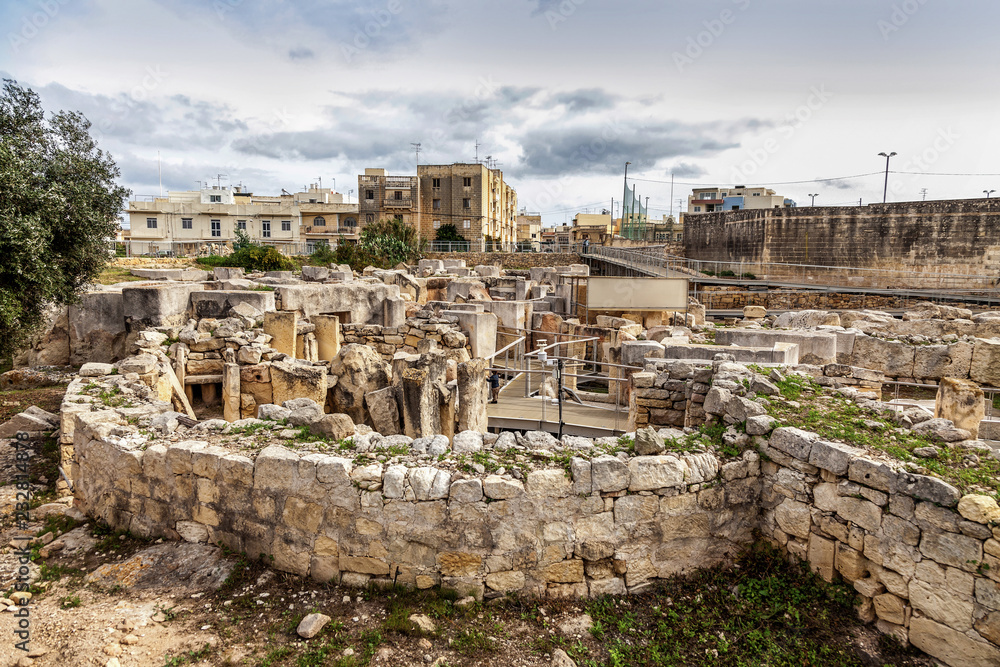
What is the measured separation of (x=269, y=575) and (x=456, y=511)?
5.40ft

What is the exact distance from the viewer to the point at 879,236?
1073 inches

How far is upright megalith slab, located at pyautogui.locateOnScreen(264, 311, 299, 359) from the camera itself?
10406mm

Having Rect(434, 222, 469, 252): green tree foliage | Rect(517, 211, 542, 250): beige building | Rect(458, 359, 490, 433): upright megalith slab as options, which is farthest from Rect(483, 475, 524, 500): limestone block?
Rect(517, 211, 542, 250): beige building

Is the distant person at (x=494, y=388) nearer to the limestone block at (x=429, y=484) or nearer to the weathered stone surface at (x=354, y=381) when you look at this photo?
the weathered stone surface at (x=354, y=381)

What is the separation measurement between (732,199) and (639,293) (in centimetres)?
4729

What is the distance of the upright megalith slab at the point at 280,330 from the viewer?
10.4 m

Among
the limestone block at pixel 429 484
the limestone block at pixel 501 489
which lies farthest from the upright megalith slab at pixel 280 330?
the limestone block at pixel 501 489

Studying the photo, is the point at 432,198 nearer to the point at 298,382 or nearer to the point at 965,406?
the point at 298,382

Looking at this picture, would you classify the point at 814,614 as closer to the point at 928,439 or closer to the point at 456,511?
the point at 928,439

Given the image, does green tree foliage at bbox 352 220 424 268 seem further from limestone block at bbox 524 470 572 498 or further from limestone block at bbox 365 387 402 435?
limestone block at bbox 524 470 572 498

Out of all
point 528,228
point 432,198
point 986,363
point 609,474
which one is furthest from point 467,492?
point 528,228

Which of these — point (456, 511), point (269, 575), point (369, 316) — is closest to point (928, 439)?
point (456, 511)

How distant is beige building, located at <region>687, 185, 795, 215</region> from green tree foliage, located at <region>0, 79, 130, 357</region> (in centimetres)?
4850

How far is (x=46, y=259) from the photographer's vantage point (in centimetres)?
763
